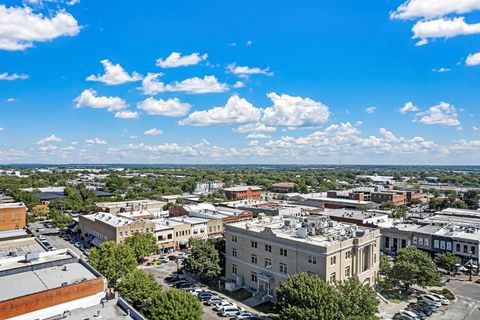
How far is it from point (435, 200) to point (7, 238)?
139144 millimetres

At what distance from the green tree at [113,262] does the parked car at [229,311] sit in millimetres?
15464

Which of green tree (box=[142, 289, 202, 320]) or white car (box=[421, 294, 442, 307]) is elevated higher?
green tree (box=[142, 289, 202, 320])

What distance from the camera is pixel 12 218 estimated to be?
82562 millimetres

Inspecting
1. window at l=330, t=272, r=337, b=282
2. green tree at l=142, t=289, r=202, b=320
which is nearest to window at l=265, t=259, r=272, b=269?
window at l=330, t=272, r=337, b=282

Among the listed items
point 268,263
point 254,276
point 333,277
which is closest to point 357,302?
point 333,277

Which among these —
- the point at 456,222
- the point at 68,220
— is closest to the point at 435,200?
the point at 456,222

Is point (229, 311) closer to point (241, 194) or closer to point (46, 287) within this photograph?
point (46, 287)

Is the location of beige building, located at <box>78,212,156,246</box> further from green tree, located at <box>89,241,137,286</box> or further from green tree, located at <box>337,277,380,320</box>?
green tree, located at <box>337,277,380,320</box>

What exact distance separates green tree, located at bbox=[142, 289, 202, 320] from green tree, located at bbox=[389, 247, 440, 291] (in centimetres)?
3342

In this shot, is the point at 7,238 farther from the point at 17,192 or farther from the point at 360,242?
the point at 17,192

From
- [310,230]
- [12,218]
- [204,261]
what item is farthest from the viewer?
[12,218]

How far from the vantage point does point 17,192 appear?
14875 cm

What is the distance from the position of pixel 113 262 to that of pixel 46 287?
16853 mm

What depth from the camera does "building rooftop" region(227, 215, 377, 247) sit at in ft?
177
